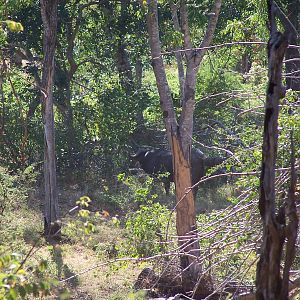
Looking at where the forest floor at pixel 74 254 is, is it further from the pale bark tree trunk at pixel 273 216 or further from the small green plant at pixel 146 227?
the pale bark tree trunk at pixel 273 216

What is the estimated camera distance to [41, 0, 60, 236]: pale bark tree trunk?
1294 centimetres

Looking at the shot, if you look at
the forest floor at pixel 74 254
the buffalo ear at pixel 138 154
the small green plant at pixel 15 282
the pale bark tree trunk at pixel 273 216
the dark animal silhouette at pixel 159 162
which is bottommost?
the forest floor at pixel 74 254

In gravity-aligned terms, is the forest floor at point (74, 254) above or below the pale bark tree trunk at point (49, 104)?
below

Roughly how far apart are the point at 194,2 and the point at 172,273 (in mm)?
4825

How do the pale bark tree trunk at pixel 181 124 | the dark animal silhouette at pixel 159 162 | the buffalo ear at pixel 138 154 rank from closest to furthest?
the pale bark tree trunk at pixel 181 124, the dark animal silhouette at pixel 159 162, the buffalo ear at pixel 138 154

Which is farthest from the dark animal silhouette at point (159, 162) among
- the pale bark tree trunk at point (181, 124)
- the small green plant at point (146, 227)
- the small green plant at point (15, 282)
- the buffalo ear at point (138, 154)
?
the small green plant at point (15, 282)

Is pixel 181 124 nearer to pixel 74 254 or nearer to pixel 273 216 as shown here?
pixel 74 254

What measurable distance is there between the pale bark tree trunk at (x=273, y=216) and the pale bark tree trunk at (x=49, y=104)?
9481 mm

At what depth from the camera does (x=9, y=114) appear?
1698 cm

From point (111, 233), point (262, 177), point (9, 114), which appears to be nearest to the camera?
point (262, 177)

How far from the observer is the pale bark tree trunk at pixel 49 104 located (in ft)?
42.4

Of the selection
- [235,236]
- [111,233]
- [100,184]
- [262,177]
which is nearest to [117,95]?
[100,184]

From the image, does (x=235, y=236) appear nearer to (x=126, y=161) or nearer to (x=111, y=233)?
(x=111, y=233)

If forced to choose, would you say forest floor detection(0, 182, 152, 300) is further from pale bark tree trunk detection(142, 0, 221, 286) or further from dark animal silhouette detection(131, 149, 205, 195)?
dark animal silhouette detection(131, 149, 205, 195)
